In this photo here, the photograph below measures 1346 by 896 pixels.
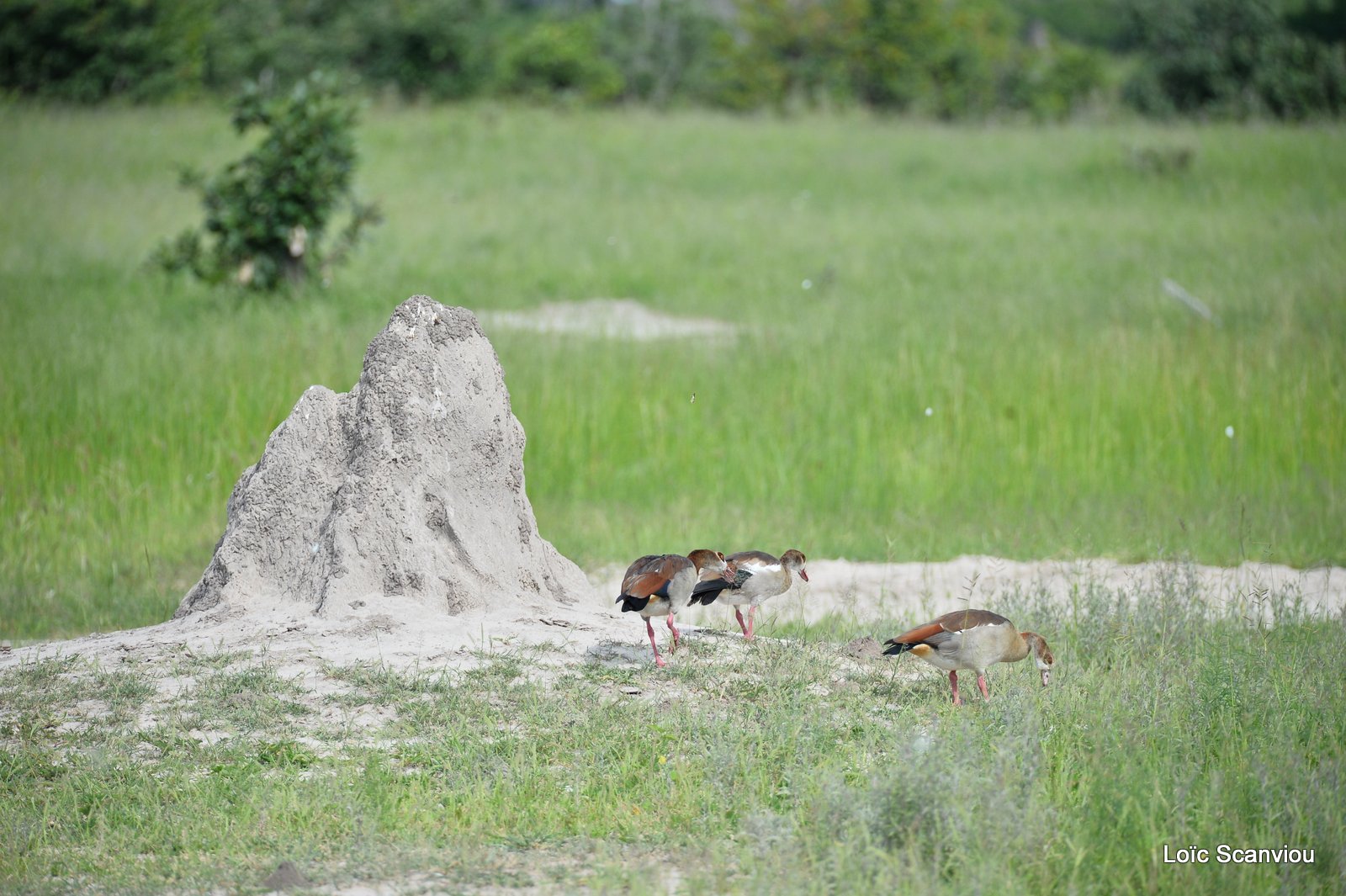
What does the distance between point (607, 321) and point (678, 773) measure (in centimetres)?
1113

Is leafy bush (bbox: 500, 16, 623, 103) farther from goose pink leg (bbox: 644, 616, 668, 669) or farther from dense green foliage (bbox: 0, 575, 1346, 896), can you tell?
dense green foliage (bbox: 0, 575, 1346, 896)

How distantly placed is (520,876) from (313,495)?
3.26 m

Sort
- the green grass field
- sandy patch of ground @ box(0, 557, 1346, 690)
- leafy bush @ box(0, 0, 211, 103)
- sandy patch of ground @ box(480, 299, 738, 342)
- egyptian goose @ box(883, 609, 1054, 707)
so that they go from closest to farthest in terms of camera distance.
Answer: egyptian goose @ box(883, 609, 1054, 707), sandy patch of ground @ box(0, 557, 1346, 690), the green grass field, sandy patch of ground @ box(480, 299, 738, 342), leafy bush @ box(0, 0, 211, 103)

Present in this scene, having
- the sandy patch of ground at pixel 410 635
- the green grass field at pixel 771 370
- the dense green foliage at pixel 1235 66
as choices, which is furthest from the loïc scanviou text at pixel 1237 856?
the dense green foliage at pixel 1235 66

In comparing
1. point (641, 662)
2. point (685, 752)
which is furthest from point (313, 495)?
point (685, 752)

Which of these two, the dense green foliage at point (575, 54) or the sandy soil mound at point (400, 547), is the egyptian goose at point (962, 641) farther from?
the dense green foliage at point (575, 54)

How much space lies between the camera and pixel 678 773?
531cm

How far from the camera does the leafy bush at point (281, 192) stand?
1488 centimetres

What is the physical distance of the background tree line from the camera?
33594 millimetres

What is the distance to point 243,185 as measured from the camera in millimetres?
15062

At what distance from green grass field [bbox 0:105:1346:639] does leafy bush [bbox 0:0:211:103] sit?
367 inches

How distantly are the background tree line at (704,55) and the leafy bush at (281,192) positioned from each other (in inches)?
730

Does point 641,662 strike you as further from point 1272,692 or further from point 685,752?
point 1272,692

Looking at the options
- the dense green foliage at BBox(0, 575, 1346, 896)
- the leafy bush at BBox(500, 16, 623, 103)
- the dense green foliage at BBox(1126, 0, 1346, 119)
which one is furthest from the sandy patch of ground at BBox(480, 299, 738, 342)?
the leafy bush at BBox(500, 16, 623, 103)
